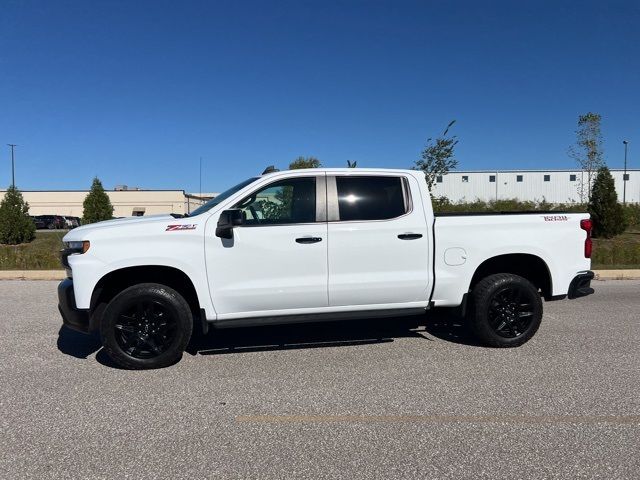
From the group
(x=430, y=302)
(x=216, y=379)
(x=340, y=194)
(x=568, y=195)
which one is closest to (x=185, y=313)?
(x=216, y=379)

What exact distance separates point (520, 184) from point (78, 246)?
66.7 meters

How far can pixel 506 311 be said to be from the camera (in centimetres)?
529

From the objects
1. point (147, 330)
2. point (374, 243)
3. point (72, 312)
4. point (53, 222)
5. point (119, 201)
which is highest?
point (119, 201)

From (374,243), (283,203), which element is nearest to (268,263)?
(283,203)

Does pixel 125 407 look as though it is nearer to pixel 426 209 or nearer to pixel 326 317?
pixel 326 317

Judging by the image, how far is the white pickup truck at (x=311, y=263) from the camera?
4598 millimetres

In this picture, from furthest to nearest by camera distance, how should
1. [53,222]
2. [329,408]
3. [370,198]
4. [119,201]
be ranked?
[119,201]
[53,222]
[370,198]
[329,408]

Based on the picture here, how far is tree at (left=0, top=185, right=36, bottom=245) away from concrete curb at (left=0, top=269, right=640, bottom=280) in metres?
10.9

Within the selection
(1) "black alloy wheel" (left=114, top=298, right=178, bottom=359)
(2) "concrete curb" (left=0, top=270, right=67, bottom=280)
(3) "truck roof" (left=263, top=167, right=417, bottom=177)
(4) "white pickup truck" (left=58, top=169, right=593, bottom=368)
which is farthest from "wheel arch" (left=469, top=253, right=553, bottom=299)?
(2) "concrete curb" (left=0, top=270, right=67, bottom=280)

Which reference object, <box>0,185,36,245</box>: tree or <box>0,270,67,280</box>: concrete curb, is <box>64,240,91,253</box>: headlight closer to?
<box>0,270,67,280</box>: concrete curb

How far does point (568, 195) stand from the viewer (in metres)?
62.3

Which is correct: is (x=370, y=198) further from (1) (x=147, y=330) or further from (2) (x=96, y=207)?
(2) (x=96, y=207)

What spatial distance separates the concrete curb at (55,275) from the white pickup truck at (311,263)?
→ 6146 mm

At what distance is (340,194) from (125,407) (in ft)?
9.31
